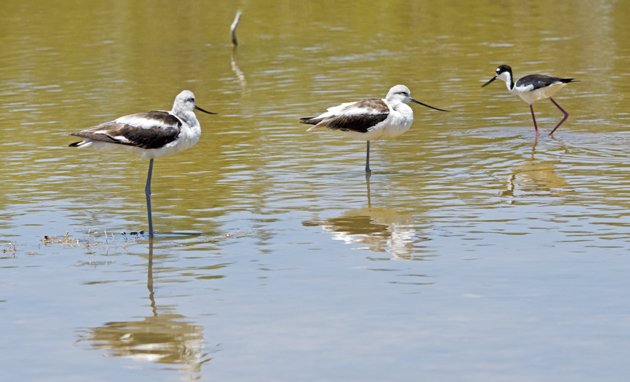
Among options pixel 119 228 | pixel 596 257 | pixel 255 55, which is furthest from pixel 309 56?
pixel 596 257

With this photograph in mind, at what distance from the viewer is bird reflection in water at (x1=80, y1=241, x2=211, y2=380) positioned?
9.14 m

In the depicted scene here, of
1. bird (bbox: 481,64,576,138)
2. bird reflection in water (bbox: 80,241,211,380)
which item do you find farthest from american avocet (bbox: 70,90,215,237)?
bird (bbox: 481,64,576,138)

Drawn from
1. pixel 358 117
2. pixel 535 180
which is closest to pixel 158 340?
pixel 358 117

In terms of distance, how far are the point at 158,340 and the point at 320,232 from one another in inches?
152

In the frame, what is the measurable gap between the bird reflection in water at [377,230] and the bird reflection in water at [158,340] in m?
2.76

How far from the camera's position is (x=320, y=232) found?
13211 mm

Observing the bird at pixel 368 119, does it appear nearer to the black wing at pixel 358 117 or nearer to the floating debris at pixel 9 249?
the black wing at pixel 358 117

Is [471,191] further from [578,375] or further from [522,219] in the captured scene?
[578,375]

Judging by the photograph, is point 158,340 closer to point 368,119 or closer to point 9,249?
point 9,249

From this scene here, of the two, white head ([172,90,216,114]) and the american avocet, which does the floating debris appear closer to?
the american avocet

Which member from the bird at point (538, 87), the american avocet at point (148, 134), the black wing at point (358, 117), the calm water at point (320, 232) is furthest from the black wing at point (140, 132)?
the bird at point (538, 87)

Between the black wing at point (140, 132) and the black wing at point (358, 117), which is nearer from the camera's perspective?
the black wing at point (140, 132)

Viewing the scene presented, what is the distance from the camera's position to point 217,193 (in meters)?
15.5

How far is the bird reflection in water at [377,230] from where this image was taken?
1237cm
